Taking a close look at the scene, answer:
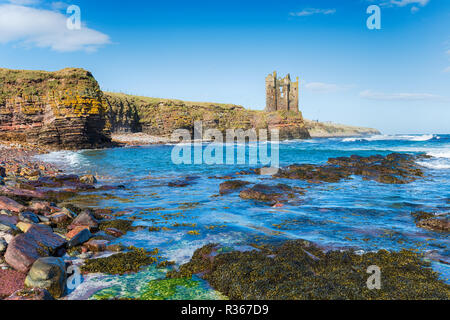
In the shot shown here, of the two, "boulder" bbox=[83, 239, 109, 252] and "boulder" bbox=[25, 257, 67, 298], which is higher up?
"boulder" bbox=[25, 257, 67, 298]

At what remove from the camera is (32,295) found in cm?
453

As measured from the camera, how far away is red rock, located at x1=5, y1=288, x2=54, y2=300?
449cm

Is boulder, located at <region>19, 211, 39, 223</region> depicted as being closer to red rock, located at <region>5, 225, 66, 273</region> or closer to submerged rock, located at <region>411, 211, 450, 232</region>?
red rock, located at <region>5, 225, 66, 273</region>

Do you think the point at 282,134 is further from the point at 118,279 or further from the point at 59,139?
the point at 118,279

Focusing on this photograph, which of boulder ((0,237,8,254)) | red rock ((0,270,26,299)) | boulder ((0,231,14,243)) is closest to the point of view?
red rock ((0,270,26,299))

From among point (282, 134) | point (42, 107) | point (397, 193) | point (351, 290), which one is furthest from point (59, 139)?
point (282, 134)

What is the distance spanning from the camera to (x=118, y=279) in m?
5.79

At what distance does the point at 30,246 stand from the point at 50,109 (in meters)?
50.0

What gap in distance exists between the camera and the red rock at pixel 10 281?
4859mm

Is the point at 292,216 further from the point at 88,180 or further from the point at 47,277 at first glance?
the point at 88,180

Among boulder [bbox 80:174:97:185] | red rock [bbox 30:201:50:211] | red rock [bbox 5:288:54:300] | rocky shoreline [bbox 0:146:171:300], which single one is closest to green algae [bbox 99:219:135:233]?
rocky shoreline [bbox 0:146:171:300]

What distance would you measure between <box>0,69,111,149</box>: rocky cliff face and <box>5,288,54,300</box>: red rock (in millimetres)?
49375

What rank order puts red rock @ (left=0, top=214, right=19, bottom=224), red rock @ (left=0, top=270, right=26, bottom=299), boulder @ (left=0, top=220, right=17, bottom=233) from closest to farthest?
red rock @ (left=0, top=270, right=26, bottom=299)
boulder @ (left=0, top=220, right=17, bottom=233)
red rock @ (left=0, top=214, right=19, bottom=224)
